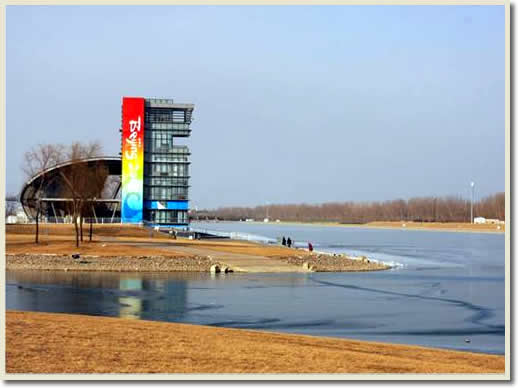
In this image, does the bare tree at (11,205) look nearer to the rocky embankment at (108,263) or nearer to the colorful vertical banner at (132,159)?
the colorful vertical banner at (132,159)

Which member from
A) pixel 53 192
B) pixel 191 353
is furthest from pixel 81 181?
pixel 191 353

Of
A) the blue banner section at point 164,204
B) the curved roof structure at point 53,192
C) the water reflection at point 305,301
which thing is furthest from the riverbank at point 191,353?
the curved roof structure at point 53,192

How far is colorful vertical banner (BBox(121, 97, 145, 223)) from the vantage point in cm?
9288

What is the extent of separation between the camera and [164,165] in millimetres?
96125

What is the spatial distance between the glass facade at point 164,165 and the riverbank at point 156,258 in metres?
33.4

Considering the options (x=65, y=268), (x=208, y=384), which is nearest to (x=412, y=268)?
(x=65, y=268)

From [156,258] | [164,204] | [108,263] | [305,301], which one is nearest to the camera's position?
[305,301]

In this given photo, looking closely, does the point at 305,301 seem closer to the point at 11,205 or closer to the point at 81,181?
the point at 81,181

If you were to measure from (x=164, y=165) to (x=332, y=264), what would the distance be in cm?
4893

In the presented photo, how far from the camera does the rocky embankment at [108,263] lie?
148 feet

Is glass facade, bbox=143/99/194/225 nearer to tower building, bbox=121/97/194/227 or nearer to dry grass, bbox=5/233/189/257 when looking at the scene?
tower building, bbox=121/97/194/227

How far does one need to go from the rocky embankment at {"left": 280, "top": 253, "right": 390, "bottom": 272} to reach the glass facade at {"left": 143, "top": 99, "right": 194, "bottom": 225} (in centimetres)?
4304

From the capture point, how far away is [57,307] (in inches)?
1085

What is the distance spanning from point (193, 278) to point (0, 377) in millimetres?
28804
